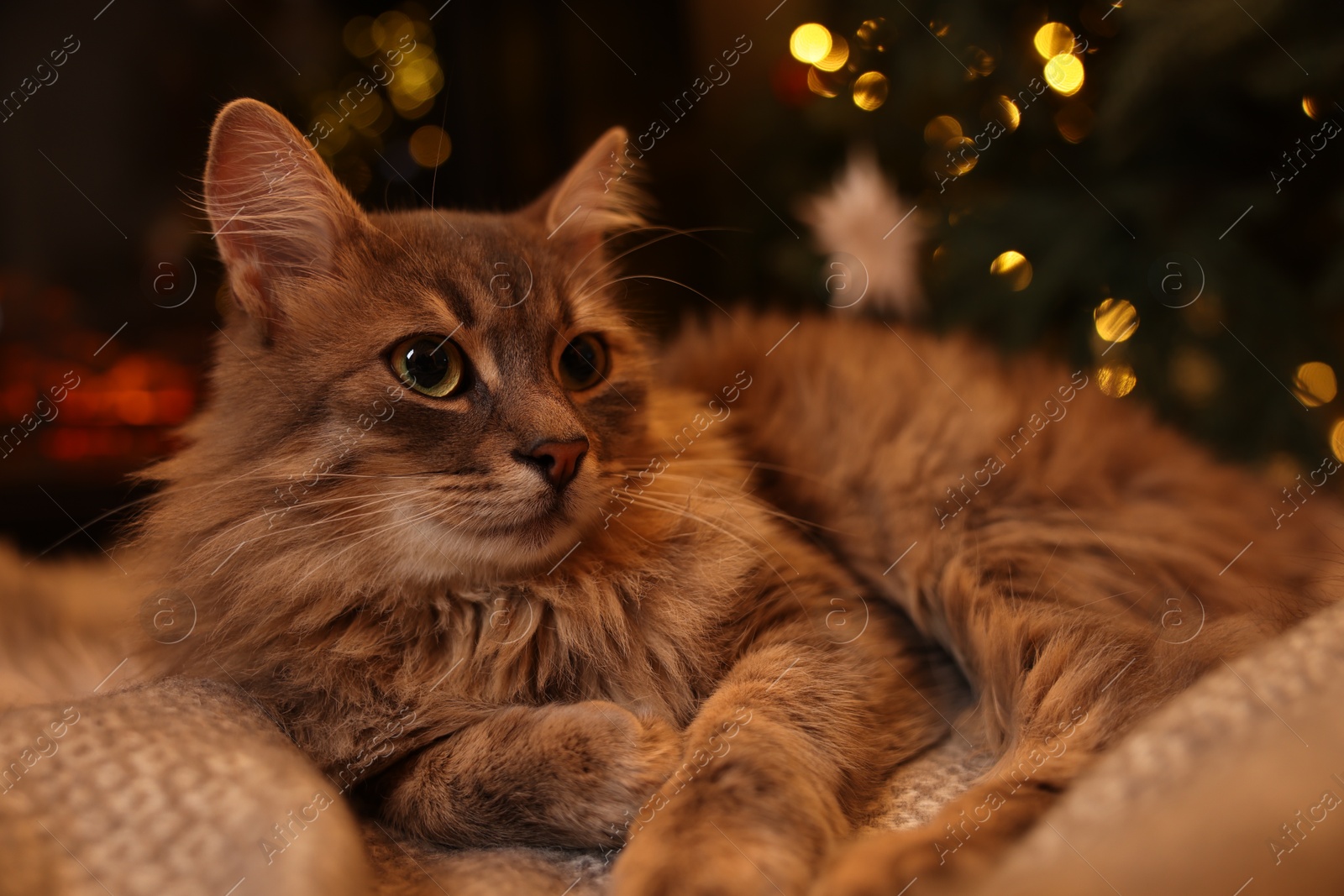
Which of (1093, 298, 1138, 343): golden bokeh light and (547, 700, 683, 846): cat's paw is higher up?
(547, 700, 683, 846): cat's paw

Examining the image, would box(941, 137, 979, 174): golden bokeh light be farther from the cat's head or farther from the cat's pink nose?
the cat's pink nose

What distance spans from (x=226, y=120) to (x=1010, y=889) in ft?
4.12

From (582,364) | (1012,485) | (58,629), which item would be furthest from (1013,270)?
(58,629)

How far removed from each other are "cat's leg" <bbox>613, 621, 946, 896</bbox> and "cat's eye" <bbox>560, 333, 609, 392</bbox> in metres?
0.47

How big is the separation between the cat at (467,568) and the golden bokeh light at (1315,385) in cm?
120

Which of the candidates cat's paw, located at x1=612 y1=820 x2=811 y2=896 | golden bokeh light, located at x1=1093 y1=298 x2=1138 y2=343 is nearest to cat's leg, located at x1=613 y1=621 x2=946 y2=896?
cat's paw, located at x1=612 y1=820 x2=811 y2=896

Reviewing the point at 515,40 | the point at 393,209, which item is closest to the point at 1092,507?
the point at 393,209

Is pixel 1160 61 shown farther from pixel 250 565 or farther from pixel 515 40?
pixel 515 40

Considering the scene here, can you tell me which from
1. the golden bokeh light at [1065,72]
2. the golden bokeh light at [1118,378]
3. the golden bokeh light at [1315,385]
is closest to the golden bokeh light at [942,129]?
the golden bokeh light at [1065,72]

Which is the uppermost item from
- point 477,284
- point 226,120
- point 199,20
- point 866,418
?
point 199,20

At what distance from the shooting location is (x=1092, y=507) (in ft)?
4.64

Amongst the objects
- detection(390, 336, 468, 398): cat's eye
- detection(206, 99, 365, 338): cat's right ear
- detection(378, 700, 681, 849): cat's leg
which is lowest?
detection(378, 700, 681, 849): cat's leg

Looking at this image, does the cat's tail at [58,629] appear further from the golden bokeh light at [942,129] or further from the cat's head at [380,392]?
the golden bokeh light at [942,129]

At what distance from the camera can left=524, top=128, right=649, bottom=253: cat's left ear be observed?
1.48 metres
